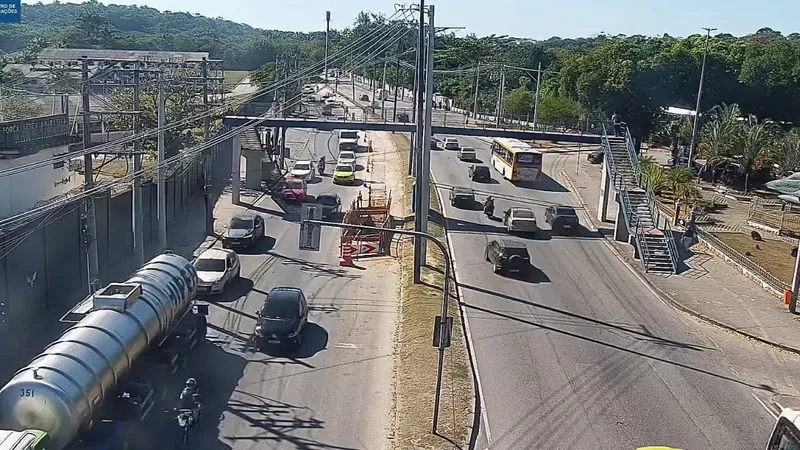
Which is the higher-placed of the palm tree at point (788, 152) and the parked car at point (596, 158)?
the palm tree at point (788, 152)

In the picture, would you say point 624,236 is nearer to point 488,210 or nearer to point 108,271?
point 488,210

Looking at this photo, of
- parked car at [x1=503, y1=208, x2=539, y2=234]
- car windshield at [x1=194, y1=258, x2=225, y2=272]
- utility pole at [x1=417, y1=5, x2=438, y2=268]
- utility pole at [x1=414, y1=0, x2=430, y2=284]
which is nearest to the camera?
car windshield at [x1=194, y1=258, x2=225, y2=272]

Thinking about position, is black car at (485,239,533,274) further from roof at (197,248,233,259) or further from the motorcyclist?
the motorcyclist

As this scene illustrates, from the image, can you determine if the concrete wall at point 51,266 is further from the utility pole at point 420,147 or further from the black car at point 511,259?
the black car at point 511,259

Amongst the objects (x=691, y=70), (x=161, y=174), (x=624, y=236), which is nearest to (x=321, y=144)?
(x=691, y=70)

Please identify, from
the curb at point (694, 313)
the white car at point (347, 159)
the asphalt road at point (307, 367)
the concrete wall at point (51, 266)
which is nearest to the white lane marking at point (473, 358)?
the asphalt road at point (307, 367)

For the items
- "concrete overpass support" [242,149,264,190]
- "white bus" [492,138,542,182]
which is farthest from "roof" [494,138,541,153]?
"concrete overpass support" [242,149,264,190]
